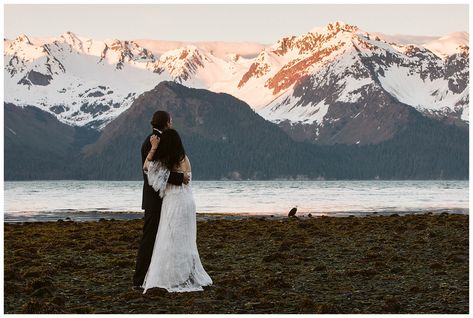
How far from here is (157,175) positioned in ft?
68.0

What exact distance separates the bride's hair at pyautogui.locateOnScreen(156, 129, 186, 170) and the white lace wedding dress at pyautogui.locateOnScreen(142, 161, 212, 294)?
16cm

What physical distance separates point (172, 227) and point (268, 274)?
4533mm

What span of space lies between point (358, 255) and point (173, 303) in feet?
38.3

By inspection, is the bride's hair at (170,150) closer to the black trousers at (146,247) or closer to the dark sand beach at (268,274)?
the black trousers at (146,247)

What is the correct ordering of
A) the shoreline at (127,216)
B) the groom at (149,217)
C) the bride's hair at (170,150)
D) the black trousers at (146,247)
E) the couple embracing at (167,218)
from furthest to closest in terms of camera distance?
the shoreline at (127,216)
the black trousers at (146,247)
the groom at (149,217)
the couple embracing at (167,218)
the bride's hair at (170,150)

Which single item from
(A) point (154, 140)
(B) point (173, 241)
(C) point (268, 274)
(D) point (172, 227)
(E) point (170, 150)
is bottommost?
(C) point (268, 274)

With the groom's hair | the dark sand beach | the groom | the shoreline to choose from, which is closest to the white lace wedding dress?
the groom

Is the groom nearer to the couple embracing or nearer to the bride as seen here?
the couple embracing

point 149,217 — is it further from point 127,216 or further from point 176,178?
point 127,216

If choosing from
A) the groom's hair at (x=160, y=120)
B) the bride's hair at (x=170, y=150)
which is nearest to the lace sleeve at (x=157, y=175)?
the bride's hair at (x=170, y=150)

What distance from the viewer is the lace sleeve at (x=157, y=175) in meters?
20.7

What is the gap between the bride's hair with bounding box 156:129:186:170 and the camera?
20.6 metres

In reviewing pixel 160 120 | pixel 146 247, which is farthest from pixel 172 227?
pixel 160 120

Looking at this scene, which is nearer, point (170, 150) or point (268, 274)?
point (170, 150)
